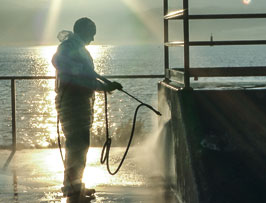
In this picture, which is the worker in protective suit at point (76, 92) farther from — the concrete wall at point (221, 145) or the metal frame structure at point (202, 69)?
the concrete wall at point (221, 145)

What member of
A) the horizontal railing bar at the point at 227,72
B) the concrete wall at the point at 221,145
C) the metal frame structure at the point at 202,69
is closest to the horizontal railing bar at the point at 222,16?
the metal frame structure at the point at 202,69

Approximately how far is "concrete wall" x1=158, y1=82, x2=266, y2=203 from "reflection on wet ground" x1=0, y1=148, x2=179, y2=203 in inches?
32.1

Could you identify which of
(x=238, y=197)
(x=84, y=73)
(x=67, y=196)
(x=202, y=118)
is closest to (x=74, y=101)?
(x=84, y=73)

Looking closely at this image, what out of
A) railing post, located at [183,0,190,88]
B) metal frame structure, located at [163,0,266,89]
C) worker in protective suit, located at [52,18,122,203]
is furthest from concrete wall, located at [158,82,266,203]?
worker in protective suit, located at [52,18,122,203]

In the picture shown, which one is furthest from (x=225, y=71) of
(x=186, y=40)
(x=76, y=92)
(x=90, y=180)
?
(x=90, y=180)

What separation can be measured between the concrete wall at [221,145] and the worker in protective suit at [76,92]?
0.96m

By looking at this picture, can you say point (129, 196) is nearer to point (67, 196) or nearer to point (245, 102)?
point (67, 196)

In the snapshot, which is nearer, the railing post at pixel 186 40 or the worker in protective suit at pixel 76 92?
the railing post at pixel 186 40

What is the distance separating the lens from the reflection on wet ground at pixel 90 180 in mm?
6273

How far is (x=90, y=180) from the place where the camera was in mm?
7117

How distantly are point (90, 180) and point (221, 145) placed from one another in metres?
2.38

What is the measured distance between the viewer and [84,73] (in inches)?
232

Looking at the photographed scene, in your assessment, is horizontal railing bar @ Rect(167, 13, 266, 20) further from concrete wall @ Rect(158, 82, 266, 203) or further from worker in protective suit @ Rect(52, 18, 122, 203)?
worker in protective suit @ Rect(52, 18, 122, 203)

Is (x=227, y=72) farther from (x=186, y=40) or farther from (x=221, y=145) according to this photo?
(x=221, y=145)
